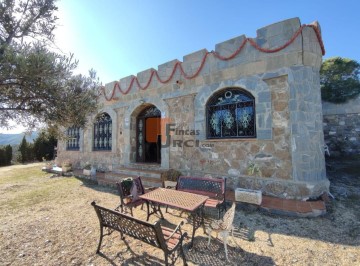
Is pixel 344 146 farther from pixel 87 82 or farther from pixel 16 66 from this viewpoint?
pixel 16 66

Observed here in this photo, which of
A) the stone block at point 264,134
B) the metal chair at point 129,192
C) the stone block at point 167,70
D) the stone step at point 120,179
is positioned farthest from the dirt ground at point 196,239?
the stone block at point 167,70

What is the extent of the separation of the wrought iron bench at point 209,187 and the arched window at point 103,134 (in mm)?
5911

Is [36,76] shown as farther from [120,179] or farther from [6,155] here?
[6,155]

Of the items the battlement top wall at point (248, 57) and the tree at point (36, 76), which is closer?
the tree at point (36, 76)

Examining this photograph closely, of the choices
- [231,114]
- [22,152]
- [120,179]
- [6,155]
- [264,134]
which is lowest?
[120,179]

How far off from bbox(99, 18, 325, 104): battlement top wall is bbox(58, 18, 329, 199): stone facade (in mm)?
23

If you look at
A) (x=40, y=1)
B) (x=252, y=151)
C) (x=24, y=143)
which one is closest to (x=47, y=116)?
(x=40, y=1)

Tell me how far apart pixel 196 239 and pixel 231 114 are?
12.1ft

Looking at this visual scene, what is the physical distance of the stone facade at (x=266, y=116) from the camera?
4.92 m

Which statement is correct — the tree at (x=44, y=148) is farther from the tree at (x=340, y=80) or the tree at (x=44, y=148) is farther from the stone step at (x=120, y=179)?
the tree at (x=340, y=80)

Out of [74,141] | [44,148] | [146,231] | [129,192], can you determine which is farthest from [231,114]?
[44,148]

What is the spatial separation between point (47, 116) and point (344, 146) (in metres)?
10.8

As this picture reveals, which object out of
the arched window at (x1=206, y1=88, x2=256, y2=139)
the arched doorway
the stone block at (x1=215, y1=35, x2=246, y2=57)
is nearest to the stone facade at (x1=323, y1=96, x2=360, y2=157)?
the arched window at (x1=206, y1=88, x2=256, y2=139)

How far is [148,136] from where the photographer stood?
30.6ft
